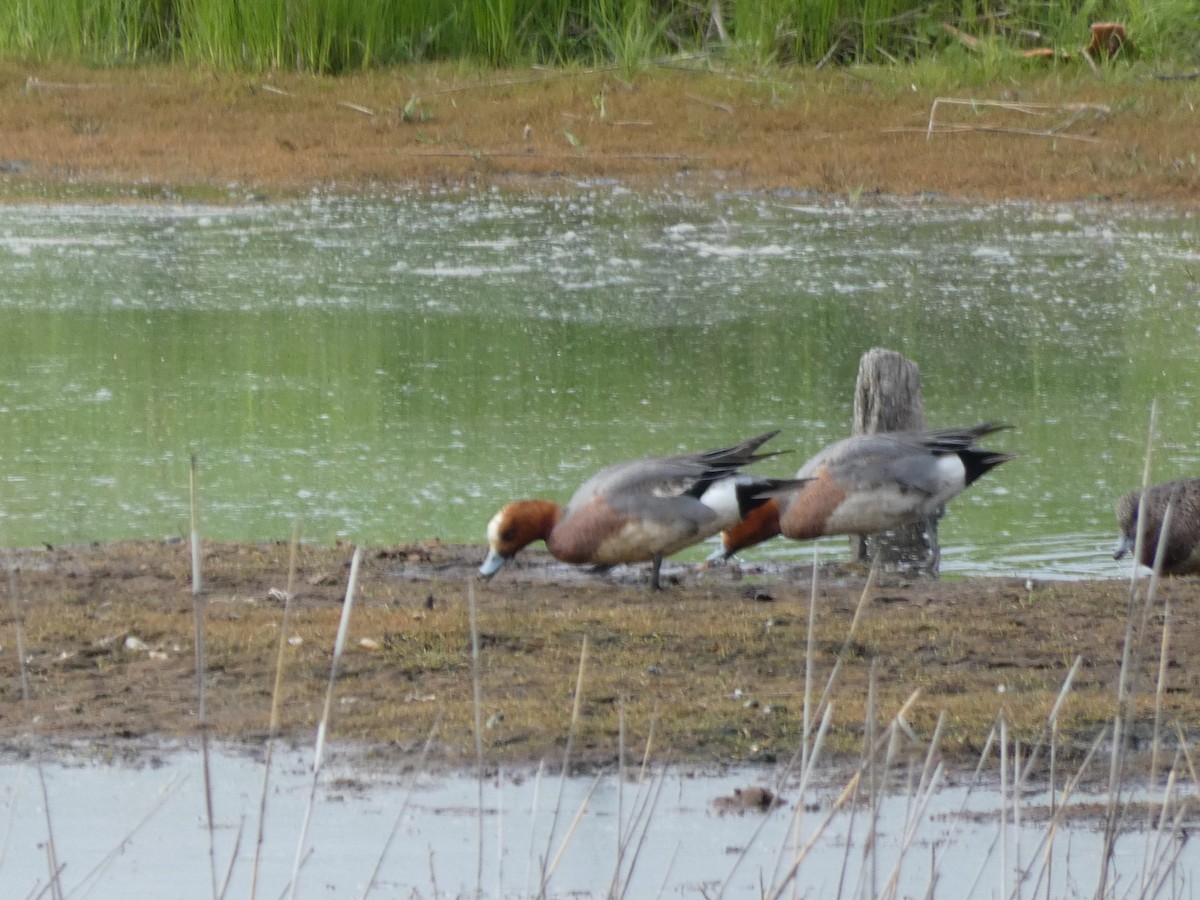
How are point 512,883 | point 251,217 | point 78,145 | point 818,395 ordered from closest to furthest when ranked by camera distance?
point 512,883, point 818,395, point 251,217, point 78,145

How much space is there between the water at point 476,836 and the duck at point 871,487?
1.87 meters

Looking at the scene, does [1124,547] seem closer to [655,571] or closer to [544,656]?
[655,571]

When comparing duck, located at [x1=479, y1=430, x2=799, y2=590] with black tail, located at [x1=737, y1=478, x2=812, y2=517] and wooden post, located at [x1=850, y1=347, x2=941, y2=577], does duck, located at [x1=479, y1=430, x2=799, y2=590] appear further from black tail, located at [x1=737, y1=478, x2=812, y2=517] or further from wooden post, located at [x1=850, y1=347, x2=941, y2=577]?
wooden post, located at [x1=850, y1=347, x2=941, y2=577]

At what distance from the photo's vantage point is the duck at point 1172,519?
5.22 meters

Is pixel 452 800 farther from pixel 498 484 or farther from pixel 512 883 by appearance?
pixel 498 484

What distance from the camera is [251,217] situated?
11.0 metres

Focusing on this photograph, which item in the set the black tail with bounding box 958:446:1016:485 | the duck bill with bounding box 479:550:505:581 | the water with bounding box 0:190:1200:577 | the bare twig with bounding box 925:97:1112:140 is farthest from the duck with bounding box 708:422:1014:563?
the bare twig with bounding box 925:97:1112:140

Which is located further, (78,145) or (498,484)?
(78,145)

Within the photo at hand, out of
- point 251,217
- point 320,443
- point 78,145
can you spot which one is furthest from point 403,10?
point 320,443

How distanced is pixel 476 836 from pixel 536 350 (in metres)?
4.80

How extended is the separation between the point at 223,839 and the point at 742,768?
3.08 feet

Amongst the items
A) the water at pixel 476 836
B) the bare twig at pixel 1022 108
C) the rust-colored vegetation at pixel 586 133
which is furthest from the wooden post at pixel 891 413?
the bare twig at pixel 1022 108

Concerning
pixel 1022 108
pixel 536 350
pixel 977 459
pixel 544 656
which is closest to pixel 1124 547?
pixel 977 459

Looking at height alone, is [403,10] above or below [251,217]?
above
